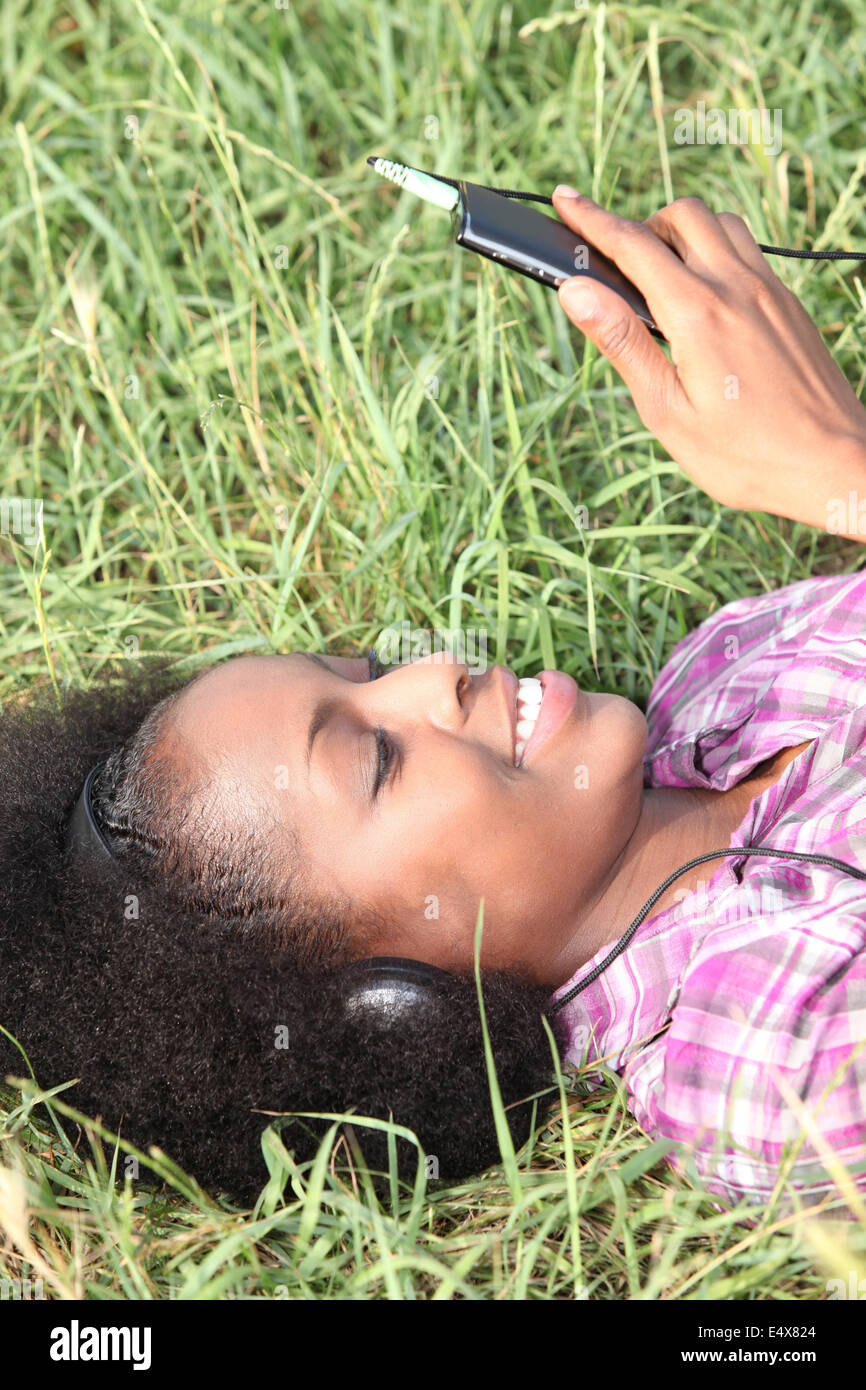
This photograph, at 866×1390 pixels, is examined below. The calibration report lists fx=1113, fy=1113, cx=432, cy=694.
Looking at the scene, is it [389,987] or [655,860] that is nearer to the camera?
[389,987]

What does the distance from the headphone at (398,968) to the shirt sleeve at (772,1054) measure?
0.13 m

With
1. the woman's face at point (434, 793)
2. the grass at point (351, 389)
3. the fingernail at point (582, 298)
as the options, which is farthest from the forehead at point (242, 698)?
the fingernail at point (582, 298)

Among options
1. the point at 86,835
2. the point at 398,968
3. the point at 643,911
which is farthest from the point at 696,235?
the point at 86,835

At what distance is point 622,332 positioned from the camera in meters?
1.50

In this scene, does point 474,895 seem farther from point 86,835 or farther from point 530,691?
point 86,835

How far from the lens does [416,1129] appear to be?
1598 millimetres

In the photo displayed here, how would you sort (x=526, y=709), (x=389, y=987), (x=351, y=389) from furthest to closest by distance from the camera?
(x=351, y=389) < (x=526, y=709) < (x=389, y=987)

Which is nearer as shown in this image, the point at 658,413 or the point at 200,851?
the point at 658,413

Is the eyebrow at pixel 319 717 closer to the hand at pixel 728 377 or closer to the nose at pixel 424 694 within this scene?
the nose at pixel 424 694

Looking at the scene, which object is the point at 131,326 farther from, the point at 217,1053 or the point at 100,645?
the point at 217,1053

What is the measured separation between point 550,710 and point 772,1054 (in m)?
0.60

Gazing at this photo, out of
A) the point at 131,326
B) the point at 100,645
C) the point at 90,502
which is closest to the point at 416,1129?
the point at 100,645

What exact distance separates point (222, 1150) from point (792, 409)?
1.31m

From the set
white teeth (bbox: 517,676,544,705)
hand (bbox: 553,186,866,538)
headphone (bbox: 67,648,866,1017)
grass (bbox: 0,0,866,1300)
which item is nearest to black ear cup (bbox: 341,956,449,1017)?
headphone (bbox: 67,648,866,1017)
